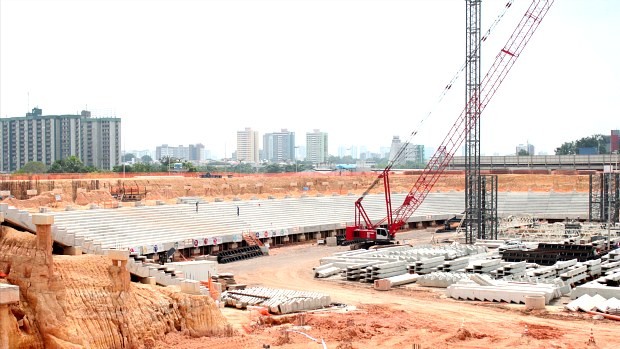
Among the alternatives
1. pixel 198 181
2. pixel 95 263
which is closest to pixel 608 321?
pixel 95 263

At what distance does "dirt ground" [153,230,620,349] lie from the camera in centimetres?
2262

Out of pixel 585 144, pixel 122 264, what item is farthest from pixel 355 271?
pixel 585 144

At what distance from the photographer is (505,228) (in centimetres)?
5584

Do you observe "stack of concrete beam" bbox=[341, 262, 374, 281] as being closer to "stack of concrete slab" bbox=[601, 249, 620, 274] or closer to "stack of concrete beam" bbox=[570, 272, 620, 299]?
"stack of concrete beam" bbox=[570, 272, 620, 299]

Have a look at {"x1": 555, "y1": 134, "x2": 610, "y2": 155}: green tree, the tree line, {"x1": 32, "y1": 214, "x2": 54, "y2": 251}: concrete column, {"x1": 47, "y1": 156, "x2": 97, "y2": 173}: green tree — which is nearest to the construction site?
{"x1": 32, "y1": 214, "x2": 54, "y2": 251}: concrete column

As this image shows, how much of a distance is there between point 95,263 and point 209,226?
28.5 meters

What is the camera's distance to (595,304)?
27969 mm

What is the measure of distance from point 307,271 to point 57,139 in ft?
401

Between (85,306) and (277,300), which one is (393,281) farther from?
(85,306)

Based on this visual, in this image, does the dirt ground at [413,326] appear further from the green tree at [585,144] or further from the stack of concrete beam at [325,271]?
the green tree at [585,144]

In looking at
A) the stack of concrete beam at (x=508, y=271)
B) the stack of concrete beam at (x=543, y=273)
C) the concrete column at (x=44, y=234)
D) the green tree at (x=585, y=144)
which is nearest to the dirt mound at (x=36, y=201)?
the stack of concrete beam at (x=508, y=271)

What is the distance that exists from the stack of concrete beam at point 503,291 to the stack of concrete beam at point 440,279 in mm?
1952

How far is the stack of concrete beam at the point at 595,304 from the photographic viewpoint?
27281 mm

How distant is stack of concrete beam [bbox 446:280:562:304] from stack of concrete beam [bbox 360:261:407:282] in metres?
4.74
